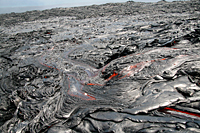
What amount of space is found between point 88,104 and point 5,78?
4052 mm

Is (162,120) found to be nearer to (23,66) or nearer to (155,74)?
(155,74)

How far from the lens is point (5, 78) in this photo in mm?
5035

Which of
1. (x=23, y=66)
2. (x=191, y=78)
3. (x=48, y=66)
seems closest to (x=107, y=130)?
(x=191, y=78)

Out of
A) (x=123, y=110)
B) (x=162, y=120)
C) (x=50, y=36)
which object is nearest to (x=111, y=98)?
(x=123, y=110)

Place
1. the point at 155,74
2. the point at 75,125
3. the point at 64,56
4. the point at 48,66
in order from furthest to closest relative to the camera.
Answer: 1. the point at 64,56
2. the point at 48,66
3. the point at 155,74
4. the point at 75,125

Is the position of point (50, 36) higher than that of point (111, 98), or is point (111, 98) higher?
point (50, 36)

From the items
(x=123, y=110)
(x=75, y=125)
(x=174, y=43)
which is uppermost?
(x=174, y=43)

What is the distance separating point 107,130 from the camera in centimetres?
229

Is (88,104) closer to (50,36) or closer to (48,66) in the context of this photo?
(48,66)

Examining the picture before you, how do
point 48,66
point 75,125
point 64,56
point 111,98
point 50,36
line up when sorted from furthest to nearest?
point 50,36 → point 64,56 → point 48,66 → point 111,98 → point 75,125

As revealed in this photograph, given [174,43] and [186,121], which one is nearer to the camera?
[186,121]

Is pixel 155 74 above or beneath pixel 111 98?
above

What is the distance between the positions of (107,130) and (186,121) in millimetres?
1380

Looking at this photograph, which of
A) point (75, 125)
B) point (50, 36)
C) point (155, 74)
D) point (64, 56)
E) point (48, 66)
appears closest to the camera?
point (75, 125)
